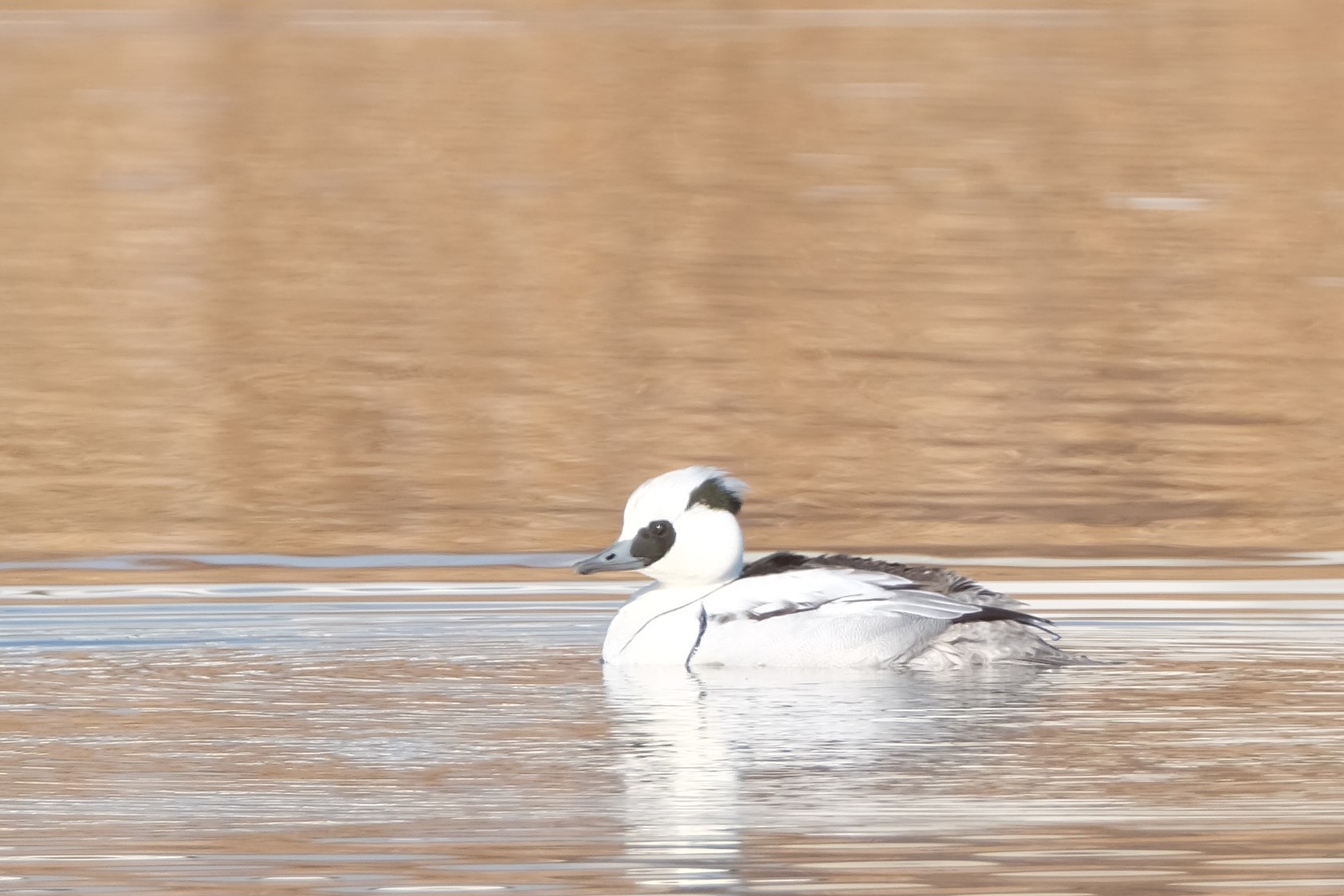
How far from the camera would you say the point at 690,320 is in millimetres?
19891

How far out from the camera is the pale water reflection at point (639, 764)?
650 centimetres

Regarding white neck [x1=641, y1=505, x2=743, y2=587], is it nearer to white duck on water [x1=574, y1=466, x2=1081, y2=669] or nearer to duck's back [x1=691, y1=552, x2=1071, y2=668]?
white duck on water [x1=574, y1=466, x2=1081, y2=669]

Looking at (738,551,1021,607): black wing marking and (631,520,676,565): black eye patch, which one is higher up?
(631,520,676,565): black eye patch

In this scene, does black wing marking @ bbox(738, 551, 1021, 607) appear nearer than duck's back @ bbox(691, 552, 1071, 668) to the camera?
No

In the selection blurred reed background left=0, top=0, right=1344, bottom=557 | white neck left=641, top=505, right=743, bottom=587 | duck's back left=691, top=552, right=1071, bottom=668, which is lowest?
blurred reed background left=0, top=0, right=1344, bottom=557

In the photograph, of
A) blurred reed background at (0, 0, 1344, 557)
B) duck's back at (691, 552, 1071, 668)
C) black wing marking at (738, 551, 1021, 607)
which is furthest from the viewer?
blurred reed background at (0, 0, 1344, 557)

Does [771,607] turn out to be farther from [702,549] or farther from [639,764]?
[639,764]

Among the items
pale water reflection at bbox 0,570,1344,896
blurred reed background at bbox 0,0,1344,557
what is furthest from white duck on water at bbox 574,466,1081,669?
blurred reed background at bbox 0,0,1344,557

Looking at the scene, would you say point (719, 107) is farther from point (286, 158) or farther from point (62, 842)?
point (62, 842)

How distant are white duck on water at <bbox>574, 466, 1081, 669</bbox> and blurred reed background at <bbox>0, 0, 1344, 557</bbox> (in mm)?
2986

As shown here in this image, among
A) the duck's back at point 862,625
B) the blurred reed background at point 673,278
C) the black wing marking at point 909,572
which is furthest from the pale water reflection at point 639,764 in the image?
the blurred reed background at point 673,278

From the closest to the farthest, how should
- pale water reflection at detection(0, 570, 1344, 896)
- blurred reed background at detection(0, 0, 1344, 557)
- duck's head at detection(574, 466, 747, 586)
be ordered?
pale water reflection at detection(0, 570, 1344, 896), duck's head at detection(574, 466, 747, 586), blurred reed background at detection(0, 0, 1344, 557)

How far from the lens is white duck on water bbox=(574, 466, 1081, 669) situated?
920cm

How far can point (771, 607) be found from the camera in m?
9.34
